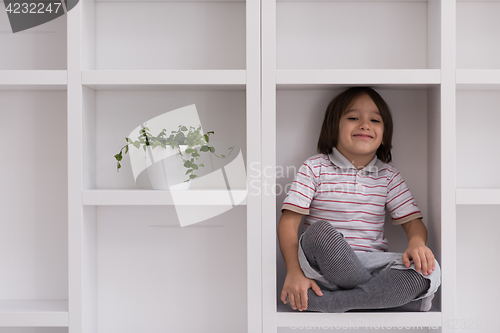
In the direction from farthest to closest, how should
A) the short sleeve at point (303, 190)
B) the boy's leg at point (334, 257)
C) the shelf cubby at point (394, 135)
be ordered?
the shelf cubby at point (394, 135) → the short sleeve at point (303, 190) → the boy's leg at point (334, 257)

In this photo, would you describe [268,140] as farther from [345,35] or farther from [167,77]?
[345,35]

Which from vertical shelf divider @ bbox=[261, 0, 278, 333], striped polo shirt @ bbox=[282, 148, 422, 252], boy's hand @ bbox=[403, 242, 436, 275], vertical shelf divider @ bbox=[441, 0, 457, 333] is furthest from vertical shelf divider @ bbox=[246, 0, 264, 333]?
vertical shelf divider @ bbox=[441, 0, 457, 333]

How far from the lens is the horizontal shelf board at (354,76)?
3.19 feet

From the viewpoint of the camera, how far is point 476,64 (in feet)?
3.77

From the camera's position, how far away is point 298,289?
936 millimetres

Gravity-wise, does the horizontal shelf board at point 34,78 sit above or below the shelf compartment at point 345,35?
below

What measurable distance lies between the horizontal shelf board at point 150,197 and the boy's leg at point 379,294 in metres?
0.31

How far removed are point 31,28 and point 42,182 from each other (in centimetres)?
46

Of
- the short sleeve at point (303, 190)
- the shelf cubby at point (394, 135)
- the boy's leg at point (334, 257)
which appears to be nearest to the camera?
the boy's leg at point (334, 257)

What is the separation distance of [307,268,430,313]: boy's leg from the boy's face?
33 centimetres

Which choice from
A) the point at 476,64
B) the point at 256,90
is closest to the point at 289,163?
the point at 256,90

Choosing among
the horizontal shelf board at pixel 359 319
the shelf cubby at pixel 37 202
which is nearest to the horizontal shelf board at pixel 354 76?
the horizontal shelf board at pixel 359 319

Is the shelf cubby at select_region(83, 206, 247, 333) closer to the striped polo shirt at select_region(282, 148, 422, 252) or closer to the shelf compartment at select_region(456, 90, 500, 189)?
the striped polo shirt at select_region(282, 148, 422, 252)

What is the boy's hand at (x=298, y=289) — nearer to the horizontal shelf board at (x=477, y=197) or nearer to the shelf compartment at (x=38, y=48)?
the horizontal shelf board at (x=477, y=197)
